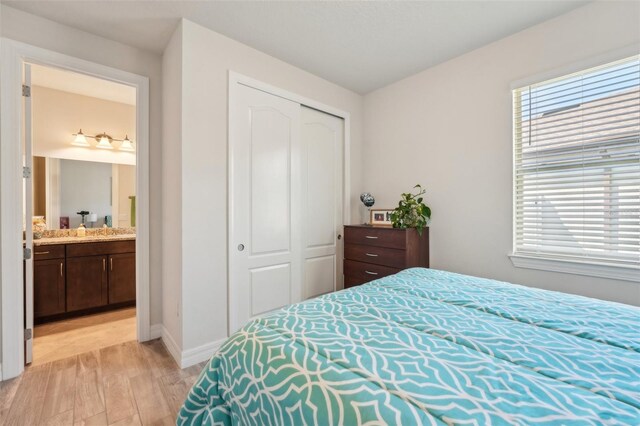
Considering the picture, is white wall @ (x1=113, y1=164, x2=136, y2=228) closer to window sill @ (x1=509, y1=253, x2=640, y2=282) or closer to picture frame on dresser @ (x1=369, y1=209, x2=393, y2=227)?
picture frame on dresser @ (x1=369, y1=209, x2=393, y2=227)

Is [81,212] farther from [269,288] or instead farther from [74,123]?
[269,288]

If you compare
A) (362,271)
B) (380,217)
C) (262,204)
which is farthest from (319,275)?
(262,204)

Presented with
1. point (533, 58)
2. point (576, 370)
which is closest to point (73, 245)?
point (576, 370)

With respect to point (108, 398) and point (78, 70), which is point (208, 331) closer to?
point (108, 398)

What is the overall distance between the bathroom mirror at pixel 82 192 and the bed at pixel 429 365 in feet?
11.4

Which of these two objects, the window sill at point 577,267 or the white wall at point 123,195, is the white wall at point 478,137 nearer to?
the window sill at point 577,267

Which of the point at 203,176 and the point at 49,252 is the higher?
the point at 203,176

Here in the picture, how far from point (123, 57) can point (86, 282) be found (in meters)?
→ 2.34

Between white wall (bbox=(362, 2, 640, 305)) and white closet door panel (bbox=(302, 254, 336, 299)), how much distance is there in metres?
0.96

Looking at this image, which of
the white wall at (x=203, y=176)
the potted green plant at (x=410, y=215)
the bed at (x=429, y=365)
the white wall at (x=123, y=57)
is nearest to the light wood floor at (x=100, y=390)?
the white wall at (x=203, y=176)

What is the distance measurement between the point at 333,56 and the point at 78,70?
2075mm

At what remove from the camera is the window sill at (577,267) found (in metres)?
1.83

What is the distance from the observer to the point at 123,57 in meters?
2.41

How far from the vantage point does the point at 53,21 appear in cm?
209
